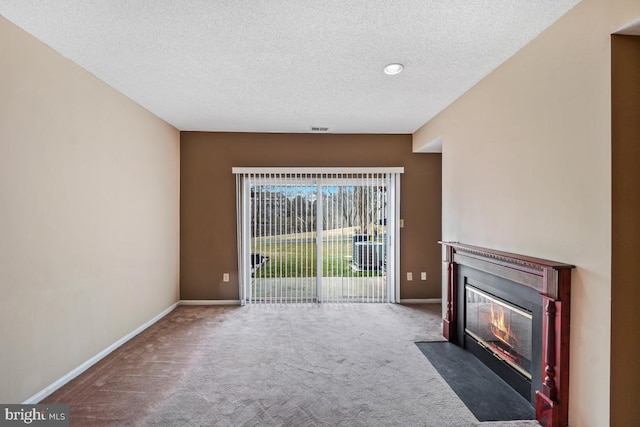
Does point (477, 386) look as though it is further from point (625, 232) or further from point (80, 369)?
point (80, 369)

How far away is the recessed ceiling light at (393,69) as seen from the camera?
2.64 metres

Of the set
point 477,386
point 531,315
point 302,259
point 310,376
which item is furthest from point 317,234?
point 531,315

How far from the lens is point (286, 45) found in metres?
2.33

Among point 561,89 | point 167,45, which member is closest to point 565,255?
point 561,89

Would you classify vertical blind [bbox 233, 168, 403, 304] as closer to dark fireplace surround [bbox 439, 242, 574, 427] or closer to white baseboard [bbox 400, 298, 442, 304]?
white baseboard [bbox 400, 298, 442, 304]

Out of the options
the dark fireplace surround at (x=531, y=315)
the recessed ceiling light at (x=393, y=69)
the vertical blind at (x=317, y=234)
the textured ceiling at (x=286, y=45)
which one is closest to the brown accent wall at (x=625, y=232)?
the dark fireplace surround at (x=531, y=315)

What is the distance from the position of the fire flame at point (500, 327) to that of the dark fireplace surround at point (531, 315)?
3 centimetres

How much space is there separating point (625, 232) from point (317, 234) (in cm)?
350

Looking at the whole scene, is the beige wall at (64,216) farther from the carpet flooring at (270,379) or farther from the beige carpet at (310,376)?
the beige carpet at (310,376)

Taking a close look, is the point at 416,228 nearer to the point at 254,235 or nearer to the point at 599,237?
the point at 254,235

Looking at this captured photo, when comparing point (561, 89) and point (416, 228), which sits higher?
point (561, 89)

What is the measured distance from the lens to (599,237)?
1761 millimetres

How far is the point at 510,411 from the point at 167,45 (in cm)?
343

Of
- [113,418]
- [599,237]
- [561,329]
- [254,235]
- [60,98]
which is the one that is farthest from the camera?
[254,235]
